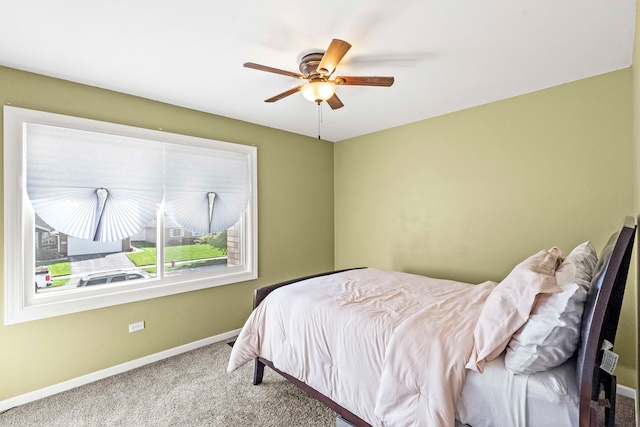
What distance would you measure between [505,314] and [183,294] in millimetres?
2942

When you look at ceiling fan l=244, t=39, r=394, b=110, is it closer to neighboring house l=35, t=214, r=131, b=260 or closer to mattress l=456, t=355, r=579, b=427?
mattress l=456, t=355, r=579, b=427

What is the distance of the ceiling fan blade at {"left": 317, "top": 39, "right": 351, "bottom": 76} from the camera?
5.56ft

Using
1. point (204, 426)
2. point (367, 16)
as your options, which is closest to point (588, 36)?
A: point (367, 16)

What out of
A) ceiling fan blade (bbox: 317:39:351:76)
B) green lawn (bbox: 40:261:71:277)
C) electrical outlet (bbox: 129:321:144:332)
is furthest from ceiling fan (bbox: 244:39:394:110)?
electrical outlet (bbox: 129:321:144:332)

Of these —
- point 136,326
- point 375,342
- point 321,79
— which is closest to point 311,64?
point 321,79

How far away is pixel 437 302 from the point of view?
216 cm

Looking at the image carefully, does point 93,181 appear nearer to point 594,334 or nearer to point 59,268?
point 59,268

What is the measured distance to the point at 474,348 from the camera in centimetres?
145

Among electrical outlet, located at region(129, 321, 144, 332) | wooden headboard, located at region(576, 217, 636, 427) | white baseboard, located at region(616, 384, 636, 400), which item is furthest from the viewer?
electrical outlet, located at region(129, 321, 144, 332)

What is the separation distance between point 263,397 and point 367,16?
2.72 meters

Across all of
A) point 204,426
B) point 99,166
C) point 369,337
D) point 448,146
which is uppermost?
point 448,146

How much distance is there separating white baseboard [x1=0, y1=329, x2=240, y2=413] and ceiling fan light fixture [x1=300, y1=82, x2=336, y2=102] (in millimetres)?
2776

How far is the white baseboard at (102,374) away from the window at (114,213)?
1.90 feet

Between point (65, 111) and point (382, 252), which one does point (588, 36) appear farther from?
point (65, 111)
